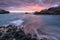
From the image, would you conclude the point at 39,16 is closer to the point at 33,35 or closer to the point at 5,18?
the point at 33,35

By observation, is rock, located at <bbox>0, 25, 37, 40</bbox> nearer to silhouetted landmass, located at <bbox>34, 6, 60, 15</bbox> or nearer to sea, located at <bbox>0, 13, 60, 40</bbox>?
sea, located at <bbox>0, 13, 60, 40</bbox>

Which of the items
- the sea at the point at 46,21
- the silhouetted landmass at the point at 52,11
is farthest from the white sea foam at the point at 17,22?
the silhouetted landmass at the point at 52,11

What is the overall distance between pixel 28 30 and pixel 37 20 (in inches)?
10.6

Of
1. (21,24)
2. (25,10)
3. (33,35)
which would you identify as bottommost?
(33,35)

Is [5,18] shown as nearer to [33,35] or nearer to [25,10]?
[25,10]

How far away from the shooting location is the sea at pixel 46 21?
2.67 m

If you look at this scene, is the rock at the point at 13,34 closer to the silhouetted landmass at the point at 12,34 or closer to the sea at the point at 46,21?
the silhouetted landmass at the point at 12,34

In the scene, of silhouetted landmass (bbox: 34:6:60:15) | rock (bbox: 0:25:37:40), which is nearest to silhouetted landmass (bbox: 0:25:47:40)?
rock (bbox: 0:25:37:40)

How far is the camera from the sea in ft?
8.75

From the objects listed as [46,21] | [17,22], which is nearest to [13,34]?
[17,22]

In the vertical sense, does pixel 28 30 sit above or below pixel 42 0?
below

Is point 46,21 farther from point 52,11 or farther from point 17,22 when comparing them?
point 17,22

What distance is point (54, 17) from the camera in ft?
8.98

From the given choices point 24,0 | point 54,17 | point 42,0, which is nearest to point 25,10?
point 24,0
